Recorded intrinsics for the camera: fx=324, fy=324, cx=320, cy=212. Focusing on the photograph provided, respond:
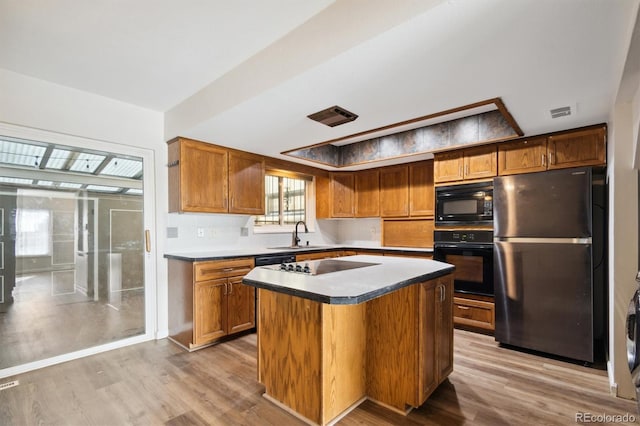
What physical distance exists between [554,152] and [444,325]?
2063 millimetres

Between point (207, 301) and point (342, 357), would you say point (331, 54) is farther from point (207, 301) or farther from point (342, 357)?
point (207, 301)

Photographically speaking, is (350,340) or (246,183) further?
(246,183)

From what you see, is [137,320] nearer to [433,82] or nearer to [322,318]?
[322,318]

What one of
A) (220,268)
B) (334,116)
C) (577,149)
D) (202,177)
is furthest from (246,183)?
(577,149)

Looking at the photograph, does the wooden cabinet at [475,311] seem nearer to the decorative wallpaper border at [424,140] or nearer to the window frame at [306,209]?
the decorative wallpaper border at [424,140]

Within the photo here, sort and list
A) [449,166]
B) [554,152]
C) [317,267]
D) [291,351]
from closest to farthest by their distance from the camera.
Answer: [291,351] → [317,267] → [554,152] → [449,166]

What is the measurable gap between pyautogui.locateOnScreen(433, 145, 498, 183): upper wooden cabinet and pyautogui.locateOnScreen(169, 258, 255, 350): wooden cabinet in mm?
2455

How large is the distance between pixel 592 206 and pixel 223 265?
344 centimetres

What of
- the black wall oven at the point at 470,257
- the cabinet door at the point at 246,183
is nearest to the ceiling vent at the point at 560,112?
the black wall oven at the point at 470,257

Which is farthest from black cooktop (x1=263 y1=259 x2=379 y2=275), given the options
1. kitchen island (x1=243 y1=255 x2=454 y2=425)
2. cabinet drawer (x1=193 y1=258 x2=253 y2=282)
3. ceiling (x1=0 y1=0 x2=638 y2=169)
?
ceiling (x1=0 y1=0 x2=638 y2=169)

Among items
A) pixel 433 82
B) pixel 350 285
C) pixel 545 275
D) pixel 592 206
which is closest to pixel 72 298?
pixel 350 285

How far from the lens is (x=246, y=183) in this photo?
3965 millimetres

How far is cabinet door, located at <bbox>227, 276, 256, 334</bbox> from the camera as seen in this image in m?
3.36

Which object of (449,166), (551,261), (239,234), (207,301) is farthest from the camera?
(239,234)
